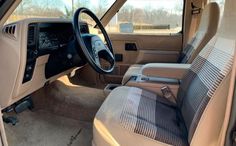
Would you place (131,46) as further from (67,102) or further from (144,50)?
(67,102)

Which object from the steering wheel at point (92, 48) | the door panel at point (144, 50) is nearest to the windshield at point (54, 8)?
the door panel at point (144, 50)

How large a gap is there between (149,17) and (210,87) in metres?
1.79

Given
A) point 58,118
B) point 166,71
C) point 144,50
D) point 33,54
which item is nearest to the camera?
point 33,54

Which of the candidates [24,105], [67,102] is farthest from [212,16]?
[24,105]

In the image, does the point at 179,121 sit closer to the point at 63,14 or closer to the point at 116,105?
the point at 116,105

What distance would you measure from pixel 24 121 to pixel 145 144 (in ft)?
4.25

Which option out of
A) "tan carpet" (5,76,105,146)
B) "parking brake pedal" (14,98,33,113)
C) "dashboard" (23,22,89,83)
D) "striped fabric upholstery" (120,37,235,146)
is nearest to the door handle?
"tan carpet" (5,76,105,146)

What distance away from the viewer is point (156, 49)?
2.94m

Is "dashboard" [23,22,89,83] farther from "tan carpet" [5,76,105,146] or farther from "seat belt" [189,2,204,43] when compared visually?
"seat belt" [189,2,204,43]

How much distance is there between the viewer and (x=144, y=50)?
9.70 ft

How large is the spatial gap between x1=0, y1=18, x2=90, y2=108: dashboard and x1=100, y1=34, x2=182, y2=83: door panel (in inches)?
40.3

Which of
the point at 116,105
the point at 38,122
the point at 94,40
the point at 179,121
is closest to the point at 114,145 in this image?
the point at 116,105

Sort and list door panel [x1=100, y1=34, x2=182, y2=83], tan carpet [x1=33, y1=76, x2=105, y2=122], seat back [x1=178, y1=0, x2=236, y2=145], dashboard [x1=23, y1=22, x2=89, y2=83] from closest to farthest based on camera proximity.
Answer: seat back [x1=178, y1=0, x2=236, y2=145] → dashboard [x1=23, y1=22, x2=89, y2=83] → tan carpet [x1=33, y1=76, x2=105, y2=122] → door panel [x1=100, y1=34, x2=182, y2=83]

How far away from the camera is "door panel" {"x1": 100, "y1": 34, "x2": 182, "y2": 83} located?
2.89m
